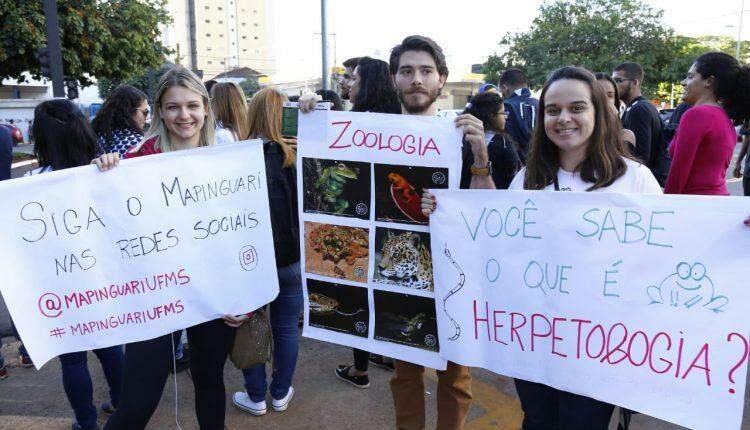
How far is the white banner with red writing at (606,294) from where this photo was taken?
1.70m

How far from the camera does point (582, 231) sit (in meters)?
1.90

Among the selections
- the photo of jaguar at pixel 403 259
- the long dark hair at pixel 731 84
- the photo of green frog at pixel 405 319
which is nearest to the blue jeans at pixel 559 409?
the photo of green frog at pixel 405 319

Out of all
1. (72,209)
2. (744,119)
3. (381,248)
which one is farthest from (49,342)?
(744,119)

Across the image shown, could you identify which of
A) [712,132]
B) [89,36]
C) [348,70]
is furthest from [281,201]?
[89,36]

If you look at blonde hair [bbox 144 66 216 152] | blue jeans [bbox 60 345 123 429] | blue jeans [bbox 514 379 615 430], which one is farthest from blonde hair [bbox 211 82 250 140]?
blue jeans [bbox 514 379 615 430]

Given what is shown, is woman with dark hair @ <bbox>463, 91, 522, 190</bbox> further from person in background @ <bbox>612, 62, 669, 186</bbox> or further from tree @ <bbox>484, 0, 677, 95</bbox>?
tree @ <bbox>484, 0, 677, 95</bbox>

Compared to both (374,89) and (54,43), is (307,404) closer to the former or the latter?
(374,89)

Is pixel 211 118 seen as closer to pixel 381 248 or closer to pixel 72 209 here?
pixel 72 209

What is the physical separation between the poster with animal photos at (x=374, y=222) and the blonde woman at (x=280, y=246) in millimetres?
277

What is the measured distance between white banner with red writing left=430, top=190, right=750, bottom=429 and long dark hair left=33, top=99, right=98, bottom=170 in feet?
6.44

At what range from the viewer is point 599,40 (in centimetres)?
3366

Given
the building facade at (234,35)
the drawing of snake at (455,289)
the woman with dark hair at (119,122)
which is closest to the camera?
the drawing of snake at (455,289)

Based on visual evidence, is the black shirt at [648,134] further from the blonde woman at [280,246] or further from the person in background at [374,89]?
the blonde woman at [280,246]

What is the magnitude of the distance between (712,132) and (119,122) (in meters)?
3.85
